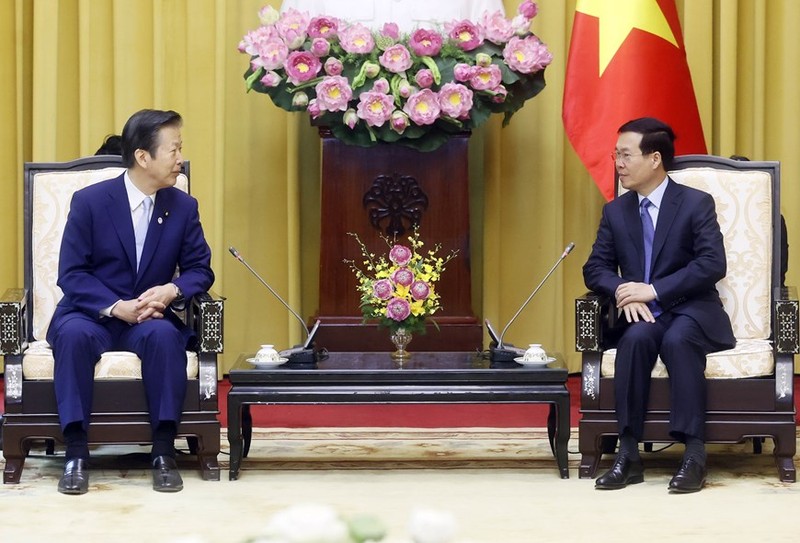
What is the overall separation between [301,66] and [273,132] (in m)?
1.32

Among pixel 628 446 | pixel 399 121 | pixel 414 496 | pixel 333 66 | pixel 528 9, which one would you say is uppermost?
pixel 528 9

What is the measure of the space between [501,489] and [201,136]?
9.30ft

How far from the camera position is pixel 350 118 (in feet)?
15.4

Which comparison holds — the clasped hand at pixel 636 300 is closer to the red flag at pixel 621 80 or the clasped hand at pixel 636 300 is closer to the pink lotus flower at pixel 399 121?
the pink lotus flower at pixel 399 121

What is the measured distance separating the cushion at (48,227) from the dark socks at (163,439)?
64 cm

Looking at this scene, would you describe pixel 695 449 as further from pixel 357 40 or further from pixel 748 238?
pixel 357 40

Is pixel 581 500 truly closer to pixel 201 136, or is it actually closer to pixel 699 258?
pixel 699 258

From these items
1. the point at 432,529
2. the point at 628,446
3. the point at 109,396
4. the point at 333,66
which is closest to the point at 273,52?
the point at 333,66

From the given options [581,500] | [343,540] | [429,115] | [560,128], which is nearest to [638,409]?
[581,500]

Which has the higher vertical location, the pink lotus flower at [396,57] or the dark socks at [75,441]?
the pink lotus flower at [396,57]

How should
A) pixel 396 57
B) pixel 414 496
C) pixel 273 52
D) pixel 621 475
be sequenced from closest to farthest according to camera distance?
pixel 414 496
pixel 621 475
pixel 396 57
pixel 273 52

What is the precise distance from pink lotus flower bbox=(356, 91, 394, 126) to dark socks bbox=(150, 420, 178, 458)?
1.44m

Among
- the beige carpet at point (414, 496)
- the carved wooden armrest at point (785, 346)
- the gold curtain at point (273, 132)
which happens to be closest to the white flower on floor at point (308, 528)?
the beige carpet at point (414, 496)

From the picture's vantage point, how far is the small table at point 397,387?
12.8 feet
